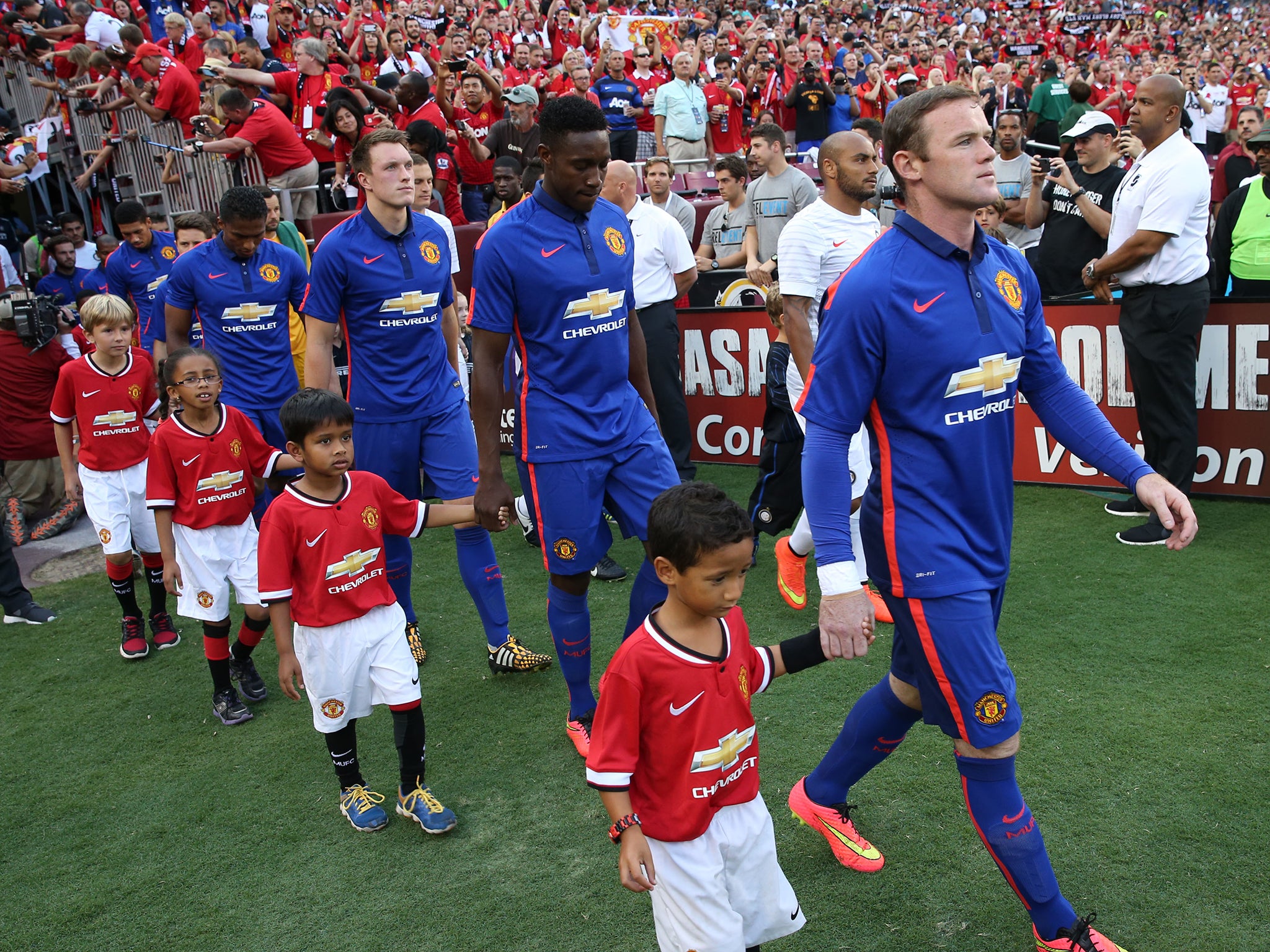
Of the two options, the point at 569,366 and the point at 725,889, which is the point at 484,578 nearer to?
the point at 569,366

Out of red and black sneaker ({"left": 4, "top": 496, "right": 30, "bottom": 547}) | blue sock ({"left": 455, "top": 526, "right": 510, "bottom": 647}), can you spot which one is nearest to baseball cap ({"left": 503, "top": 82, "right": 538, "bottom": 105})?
red and black sneaker ({"left": 4, "top": 496, "right": 30, "bottom": 547})

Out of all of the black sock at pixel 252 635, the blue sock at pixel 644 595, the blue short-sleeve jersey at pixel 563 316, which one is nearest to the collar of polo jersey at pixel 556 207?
the blue short-sleeve jersey at pixel 563 316

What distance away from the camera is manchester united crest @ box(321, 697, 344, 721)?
12.7 ft

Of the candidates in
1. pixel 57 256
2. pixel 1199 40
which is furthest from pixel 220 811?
pixel 1199 40

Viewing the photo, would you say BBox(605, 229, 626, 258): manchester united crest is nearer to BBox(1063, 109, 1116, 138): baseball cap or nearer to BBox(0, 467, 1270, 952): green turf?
BBox(0, 467, 1270, 952): green turf

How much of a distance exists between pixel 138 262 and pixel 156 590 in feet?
10.4

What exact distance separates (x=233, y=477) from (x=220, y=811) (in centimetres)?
158

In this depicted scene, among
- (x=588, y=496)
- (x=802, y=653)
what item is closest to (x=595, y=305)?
(x=588, y=496)

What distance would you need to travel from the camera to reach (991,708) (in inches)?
109

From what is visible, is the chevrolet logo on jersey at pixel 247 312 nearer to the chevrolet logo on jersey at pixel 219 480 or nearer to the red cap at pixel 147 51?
the chevrolet logo on jersey at pixel 219 480

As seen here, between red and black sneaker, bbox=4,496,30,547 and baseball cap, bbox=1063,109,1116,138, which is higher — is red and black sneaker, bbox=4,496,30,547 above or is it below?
below

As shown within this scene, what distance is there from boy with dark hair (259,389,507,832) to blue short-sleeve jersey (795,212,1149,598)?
1578 millimetres

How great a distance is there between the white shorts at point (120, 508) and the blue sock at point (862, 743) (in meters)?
4.10

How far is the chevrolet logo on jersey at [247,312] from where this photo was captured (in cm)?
583
